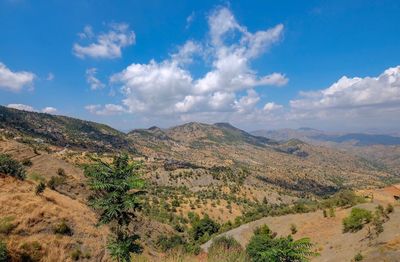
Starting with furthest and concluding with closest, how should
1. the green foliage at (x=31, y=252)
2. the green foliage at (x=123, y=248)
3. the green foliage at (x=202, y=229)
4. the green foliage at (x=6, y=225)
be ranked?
1. the green foliage at (x=202, y=229)
2. the green foliage at (x=6, y=225)
3. the green foliage at (x=31, y=252)
4. the green foliage at (x=123, y=248)

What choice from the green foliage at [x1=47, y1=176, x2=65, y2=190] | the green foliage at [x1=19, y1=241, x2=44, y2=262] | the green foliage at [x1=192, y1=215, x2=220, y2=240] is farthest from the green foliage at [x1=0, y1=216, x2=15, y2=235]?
the green foliage at [x1=192, y1=215, x2=220, y2=240]

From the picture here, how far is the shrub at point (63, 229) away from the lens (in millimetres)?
22484

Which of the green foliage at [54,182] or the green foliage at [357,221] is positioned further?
the green foliage at [54,182]

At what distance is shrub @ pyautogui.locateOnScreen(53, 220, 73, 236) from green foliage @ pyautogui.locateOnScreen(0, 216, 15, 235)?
3.44 meters

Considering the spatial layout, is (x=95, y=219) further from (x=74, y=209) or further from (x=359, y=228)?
(x=359, y=228)

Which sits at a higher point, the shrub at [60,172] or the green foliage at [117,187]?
the green foliage at [117,187]

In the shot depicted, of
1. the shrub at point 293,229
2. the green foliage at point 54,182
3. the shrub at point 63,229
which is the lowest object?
the shrub at point 293,229

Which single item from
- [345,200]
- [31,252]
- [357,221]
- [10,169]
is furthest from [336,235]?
[10,169]

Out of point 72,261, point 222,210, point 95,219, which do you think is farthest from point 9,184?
point 222,210

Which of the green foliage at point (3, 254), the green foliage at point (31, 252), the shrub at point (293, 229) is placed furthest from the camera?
the shrub at point (293, 229)


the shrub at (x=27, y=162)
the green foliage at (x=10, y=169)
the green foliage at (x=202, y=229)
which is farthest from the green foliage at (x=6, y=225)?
the green foliage at (x=202, y=229)

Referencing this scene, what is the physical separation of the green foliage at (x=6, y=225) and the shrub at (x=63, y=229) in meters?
3.44

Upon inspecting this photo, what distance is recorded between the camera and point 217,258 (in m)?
9.95

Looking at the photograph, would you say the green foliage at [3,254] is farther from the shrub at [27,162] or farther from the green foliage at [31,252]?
the shrub at [27,162]
